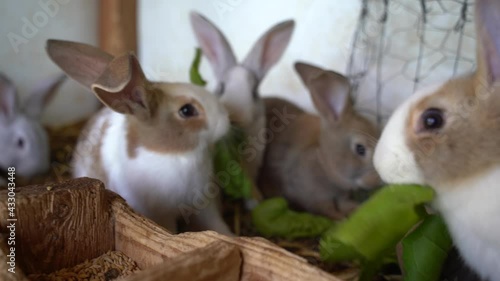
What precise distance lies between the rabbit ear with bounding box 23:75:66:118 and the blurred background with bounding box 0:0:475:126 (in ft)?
0.61

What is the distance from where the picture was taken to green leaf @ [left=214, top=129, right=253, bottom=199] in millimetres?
1544

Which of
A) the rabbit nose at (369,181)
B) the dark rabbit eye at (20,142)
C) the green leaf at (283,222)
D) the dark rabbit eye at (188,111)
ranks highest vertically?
the dark rabbit eye at (188,111)

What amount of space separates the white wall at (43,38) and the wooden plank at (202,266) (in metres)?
1.41

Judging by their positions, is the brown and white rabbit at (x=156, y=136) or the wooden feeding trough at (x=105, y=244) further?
the brown and white rabbit at (x=156, y=136)

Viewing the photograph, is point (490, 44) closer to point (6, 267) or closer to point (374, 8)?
point (6, 267)

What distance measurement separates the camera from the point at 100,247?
3.18ft

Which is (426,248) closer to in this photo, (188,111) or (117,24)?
(188,111)

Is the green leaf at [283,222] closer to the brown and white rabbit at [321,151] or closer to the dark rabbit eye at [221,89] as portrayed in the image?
the brown and white rabbit at [321,151]

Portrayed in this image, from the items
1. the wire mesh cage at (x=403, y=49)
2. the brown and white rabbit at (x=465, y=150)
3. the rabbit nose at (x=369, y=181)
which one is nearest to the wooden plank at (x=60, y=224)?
the brown and white rabbit at (x=465, y=150)

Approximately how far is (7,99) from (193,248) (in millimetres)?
1231

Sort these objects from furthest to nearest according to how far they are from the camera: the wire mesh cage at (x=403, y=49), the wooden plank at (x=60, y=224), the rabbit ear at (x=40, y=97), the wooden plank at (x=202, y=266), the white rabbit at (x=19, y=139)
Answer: the rabbit ear at (x=40, y=97)
the white rabbit at (x=19, y=139)
the wire mesh cage at (x=403, y=49)
the wooden plank at (x=60, y=224)
the wooden plank at (x=202, y=266)

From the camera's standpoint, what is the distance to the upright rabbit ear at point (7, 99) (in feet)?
5.93

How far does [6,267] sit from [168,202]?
61 centimetres

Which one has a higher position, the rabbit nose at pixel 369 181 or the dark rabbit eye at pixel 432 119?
the dark rabbit eye at pixel 432 119
